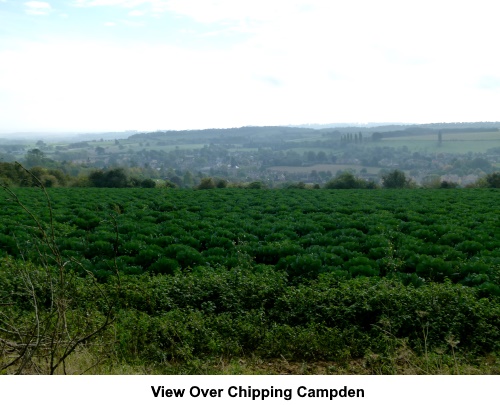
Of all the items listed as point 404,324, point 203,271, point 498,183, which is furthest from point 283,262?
point 498,183

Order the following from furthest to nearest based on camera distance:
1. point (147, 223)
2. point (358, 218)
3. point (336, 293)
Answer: point (358, 218), point (147, 223), point (336, 293)

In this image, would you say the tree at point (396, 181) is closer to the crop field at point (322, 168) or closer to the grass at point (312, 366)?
the crop field at point (322, 168)

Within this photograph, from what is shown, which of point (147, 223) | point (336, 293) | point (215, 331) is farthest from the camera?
point (147, 223)

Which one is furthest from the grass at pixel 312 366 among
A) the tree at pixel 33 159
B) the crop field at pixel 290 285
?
the tree at pixel 33 159

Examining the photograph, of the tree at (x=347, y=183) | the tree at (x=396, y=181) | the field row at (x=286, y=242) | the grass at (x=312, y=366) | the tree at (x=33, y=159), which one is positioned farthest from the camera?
the tree at (x=33, y=159)

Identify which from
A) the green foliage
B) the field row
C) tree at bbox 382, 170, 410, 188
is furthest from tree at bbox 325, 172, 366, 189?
the field row

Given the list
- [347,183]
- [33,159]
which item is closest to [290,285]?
[347,183]

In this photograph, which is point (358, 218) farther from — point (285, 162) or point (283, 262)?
point (285, 162)

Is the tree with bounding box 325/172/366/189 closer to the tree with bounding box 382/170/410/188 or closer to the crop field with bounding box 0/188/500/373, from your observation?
the tree with bounding box 382/170/410/188
